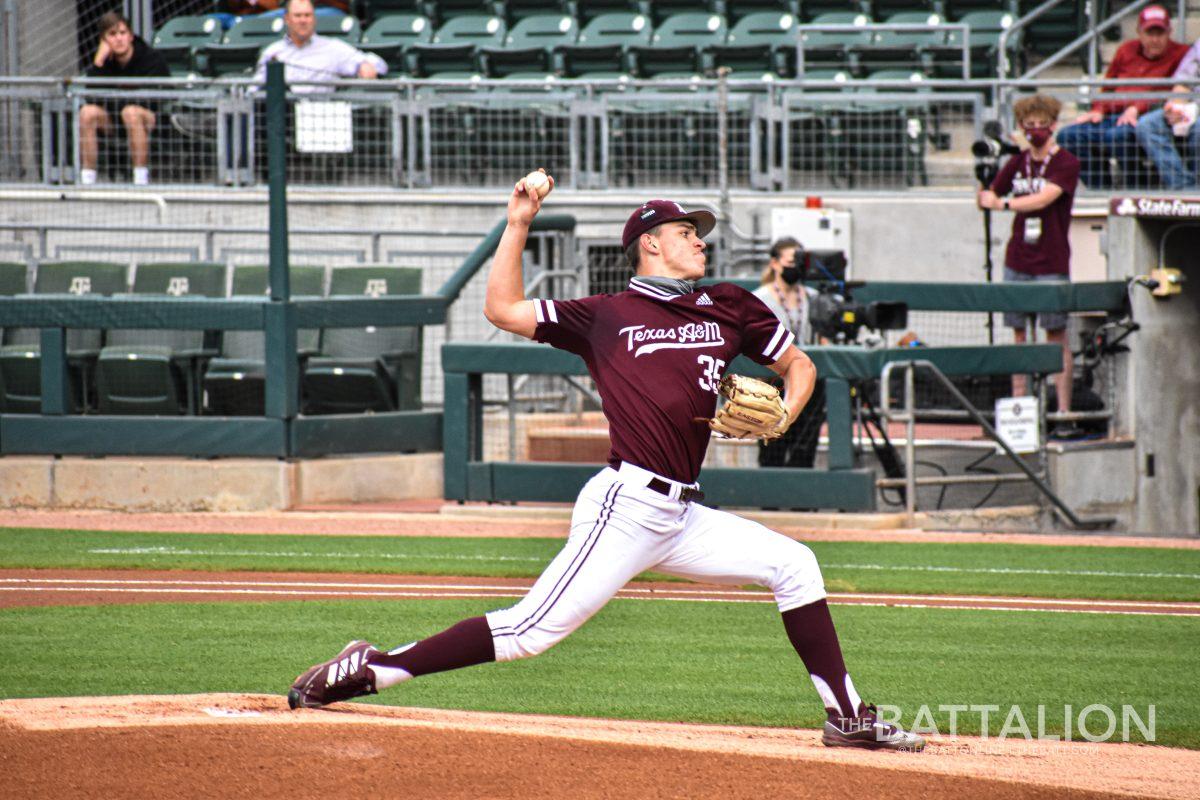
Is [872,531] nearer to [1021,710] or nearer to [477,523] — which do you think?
[477,523]

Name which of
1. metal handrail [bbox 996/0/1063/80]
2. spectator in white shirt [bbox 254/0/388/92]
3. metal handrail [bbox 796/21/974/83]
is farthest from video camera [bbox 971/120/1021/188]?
spectator in white shirt [bbox 254/0/388/92]

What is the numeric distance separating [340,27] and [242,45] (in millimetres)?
1163

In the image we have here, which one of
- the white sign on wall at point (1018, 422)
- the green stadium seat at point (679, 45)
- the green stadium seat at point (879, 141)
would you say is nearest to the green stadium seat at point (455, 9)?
the green stadium seat at point (679, 45)

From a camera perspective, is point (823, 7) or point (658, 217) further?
point (823, 7)

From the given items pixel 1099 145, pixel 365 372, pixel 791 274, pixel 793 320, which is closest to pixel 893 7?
pixel 1099 145

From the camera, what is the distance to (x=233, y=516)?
11.9m

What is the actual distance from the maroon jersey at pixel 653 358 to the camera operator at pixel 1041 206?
7747 millimetres

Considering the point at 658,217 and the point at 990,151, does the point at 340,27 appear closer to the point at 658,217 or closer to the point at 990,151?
the point at 990,151

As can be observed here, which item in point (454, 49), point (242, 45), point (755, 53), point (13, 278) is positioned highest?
point (242, 45)

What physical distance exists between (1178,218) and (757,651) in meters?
7.60

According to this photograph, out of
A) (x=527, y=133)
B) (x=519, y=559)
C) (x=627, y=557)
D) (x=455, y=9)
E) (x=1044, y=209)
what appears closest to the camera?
(x=627, y=557)

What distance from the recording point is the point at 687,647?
746 cm

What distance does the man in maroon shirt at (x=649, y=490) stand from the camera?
511 cm

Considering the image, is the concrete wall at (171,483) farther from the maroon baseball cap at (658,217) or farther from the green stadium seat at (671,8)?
the green stadium seat at (671,8)
